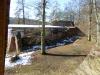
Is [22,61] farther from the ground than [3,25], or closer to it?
closer to it

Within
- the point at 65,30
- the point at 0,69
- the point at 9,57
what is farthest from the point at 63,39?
the point at 0,69

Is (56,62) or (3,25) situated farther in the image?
(56,62)

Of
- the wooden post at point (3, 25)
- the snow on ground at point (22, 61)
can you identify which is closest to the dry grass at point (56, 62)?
the snow on ground at point (22, 61)

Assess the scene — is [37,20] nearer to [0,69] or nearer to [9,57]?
[9,57]

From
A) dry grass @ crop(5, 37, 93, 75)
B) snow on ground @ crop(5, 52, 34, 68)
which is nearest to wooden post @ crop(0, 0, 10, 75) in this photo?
dry grass @ crop(5, 37, 93, 75)

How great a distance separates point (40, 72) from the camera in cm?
848

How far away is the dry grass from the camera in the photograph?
333 inches

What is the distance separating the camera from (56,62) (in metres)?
9.75

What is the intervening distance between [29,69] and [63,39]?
6091 mm

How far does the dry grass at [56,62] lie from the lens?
27.7 ft

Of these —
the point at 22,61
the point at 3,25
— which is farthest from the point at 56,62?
the point at 3,25

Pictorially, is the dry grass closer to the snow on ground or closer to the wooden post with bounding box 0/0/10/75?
the snow on ground

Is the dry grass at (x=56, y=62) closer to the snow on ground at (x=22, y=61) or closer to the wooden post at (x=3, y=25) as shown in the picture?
the snow on ground at (x=22, y=61)

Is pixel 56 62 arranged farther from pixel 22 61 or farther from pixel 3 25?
pixel 3 25
